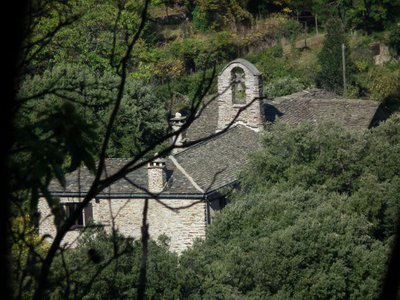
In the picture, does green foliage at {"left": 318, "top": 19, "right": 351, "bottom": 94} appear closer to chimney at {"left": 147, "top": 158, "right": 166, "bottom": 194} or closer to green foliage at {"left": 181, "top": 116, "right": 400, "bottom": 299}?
green foliage at {"left": 181, "top": 116, "right": 400, "bottom": 299}

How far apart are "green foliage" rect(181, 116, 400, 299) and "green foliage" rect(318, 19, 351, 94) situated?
1448 cm

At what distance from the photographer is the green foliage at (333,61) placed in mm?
36938

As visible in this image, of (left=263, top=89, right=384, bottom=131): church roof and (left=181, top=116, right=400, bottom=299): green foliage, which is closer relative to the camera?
(left=181, top=116, right=400, bottom=299): green foliage

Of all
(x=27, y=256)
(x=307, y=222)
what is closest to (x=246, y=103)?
(x=307, y=222)

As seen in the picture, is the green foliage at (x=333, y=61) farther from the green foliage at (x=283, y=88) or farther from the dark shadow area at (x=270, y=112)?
the dark shadow area at (x=270, y=112)

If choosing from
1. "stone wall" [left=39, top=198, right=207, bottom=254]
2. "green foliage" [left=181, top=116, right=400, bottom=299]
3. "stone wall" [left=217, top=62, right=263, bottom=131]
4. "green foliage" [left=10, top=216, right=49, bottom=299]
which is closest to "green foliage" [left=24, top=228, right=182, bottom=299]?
"green foliage" [left=181, top=116, right=400, bottom=299]

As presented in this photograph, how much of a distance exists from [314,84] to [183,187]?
1622cm

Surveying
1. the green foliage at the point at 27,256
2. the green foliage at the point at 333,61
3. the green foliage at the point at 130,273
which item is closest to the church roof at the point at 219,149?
the green foliage at the point at 130,273

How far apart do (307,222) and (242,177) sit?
4.81 metres

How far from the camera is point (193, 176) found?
75.3 ft


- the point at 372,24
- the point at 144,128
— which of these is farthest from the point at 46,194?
the point at 372,24

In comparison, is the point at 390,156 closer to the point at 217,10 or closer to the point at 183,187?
the point at 183,187

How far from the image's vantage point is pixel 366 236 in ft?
57.4

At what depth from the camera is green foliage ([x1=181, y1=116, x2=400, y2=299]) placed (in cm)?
1617
